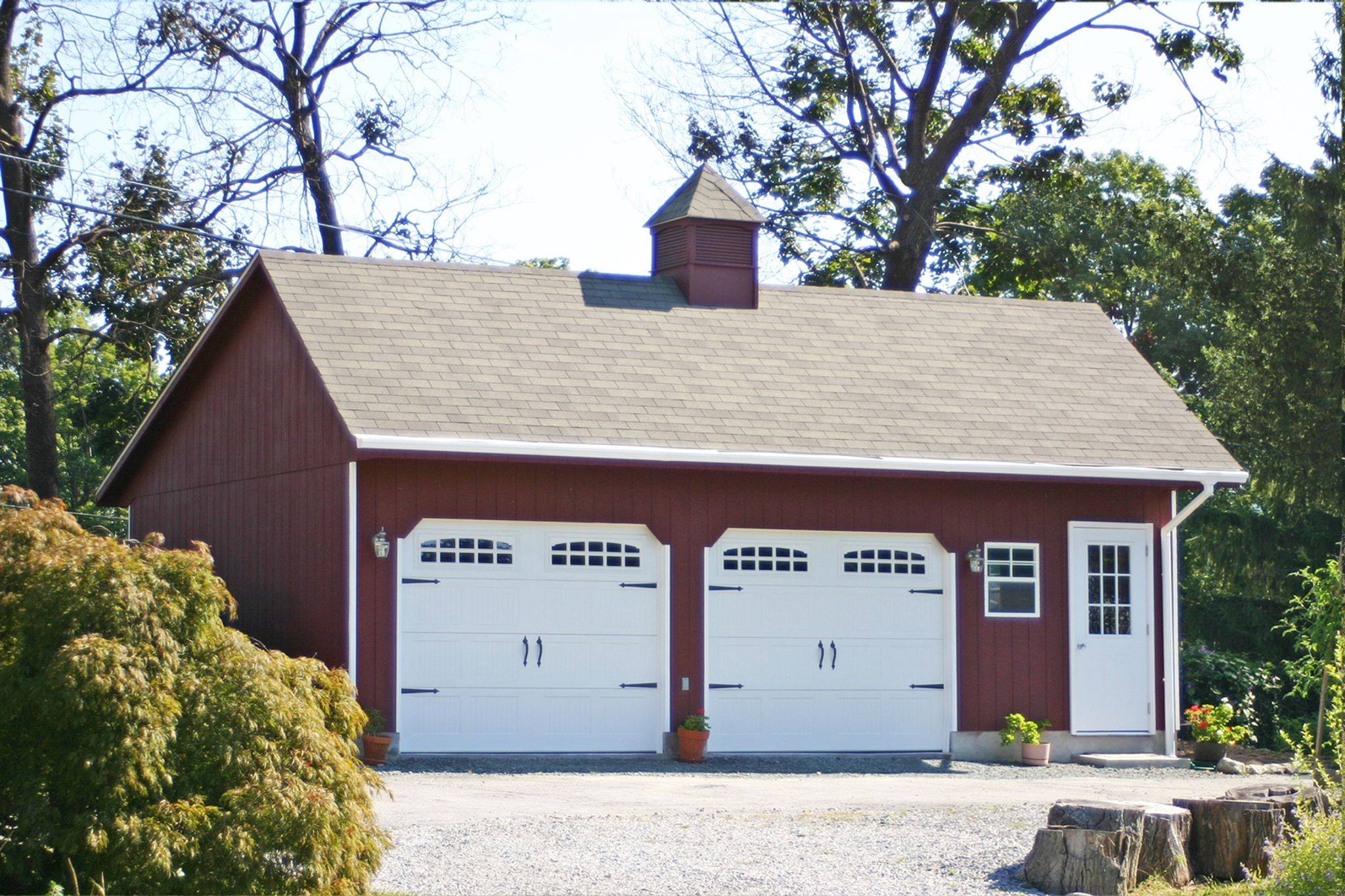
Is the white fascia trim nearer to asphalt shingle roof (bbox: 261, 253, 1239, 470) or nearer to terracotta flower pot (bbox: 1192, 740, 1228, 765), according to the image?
asphalt shingle roof (bbox: 261, 253, 1239, 470)

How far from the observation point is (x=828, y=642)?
14.4 metres

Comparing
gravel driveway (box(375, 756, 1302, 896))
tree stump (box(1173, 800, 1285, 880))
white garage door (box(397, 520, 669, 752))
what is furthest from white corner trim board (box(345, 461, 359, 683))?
tree stump (box(1173, 800, 1285, 880))

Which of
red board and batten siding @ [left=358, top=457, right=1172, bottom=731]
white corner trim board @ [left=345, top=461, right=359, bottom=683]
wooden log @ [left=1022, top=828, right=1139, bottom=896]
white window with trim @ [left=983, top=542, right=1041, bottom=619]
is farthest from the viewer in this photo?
white window with trim @ [left=983, top=542, right=1041, bottom=619]

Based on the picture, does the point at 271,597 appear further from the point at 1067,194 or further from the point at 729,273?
the point at 1067,194

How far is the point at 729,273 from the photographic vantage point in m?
16.7

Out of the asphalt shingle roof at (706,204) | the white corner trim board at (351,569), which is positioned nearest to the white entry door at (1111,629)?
the asphalt shingle roof at (706,204)

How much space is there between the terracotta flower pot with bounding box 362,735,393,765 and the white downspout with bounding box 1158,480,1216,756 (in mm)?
7433

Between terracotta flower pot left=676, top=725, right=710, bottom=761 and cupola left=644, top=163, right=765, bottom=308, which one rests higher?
cupola left=644, top=163, right=765, bottom=308

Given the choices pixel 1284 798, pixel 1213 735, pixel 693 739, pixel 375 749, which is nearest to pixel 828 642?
pixel 693 739

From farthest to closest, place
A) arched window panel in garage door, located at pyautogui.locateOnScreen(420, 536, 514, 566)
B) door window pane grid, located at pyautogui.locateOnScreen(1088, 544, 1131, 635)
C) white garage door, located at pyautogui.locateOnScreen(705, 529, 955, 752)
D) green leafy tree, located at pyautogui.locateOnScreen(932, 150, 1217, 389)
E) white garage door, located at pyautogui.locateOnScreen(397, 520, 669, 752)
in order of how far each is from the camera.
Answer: green leafy tree, located at pyautogui.locateOnScreen(932, 150, 1217, 389) < door window pane grid, located at pyautogui.locateOnScreen(1088, 544, 1131, 635) < white garage door, located at pyautogui.locateOnScreen(705, 529, 955, 752) < arched window panel in garage door, located at pyautogui.locateOnScreen(420, 536, 514, 566) < white garage door, located at pyautogui.locateOnScreen(397, 520, 669, 752)

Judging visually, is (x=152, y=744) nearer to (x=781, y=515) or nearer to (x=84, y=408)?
(x=781, y=515)

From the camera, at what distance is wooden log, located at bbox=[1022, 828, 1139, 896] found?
7.73 metres

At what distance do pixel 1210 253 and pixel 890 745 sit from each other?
8.45m

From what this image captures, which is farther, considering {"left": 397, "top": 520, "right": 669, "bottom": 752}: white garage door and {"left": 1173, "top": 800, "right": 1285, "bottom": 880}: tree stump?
{"left": 397, "top": 520, "right": 669, "bottom": 752}: white garage door
